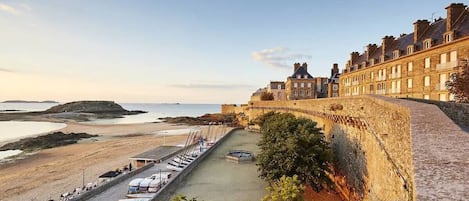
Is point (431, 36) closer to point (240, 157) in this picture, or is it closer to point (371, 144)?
point (240, 157)

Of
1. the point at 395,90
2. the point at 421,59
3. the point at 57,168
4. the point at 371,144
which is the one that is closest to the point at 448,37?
the point at 421,59

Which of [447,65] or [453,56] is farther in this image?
[447,65]

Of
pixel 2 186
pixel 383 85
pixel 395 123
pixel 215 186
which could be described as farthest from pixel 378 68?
pixel 2 186

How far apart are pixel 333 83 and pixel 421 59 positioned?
32.0 metres

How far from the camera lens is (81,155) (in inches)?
1278

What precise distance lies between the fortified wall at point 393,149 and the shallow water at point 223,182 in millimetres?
5399

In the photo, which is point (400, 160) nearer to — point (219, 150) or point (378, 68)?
point (219, 150)

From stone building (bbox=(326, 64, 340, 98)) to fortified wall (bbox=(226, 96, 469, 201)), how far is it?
4172cm

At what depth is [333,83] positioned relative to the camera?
60.5 m

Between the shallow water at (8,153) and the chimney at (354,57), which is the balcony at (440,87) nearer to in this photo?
the chimney at (354,57)

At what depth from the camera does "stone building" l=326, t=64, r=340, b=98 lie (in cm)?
5944

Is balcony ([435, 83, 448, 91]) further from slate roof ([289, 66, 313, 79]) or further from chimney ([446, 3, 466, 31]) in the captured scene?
slate roof ([289, 66, 313, 79])

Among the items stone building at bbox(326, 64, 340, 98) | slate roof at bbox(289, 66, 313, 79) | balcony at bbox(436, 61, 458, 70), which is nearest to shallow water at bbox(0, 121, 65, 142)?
slate roof at bbox(289, 66, 313, 79)

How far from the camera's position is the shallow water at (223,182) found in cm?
1562
